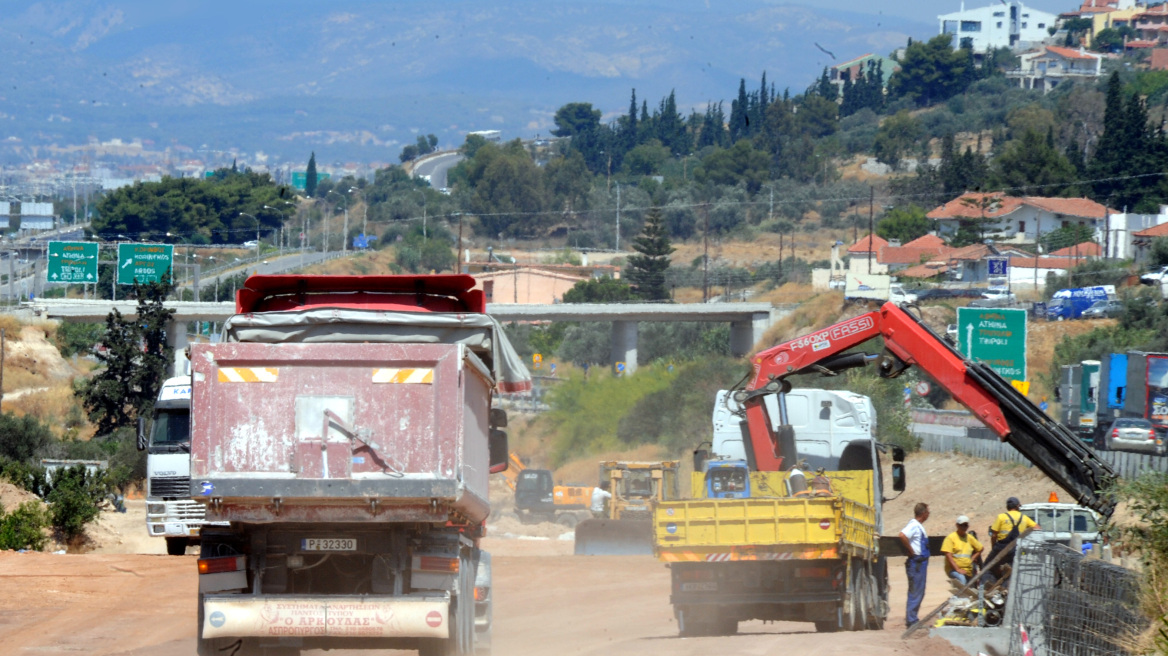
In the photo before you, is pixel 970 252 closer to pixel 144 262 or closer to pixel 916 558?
pixel 144 262

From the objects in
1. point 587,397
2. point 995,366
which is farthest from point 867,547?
point 587,397

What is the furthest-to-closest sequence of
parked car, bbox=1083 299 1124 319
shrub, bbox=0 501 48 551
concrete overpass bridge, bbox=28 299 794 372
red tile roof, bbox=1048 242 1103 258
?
red tile roof, bbox=1048 242 1103 258, concrete overpass bridge, bbox=28 299 794 372, parked car, bbox=1083 299 1124 319, shrub, bbox=0 501 48 551

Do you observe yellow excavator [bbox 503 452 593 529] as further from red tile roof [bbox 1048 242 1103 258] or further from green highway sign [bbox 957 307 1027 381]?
red tile roof [bbox 1048 242 1103 258]

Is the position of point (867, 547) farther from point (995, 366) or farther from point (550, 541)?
point (995, 366)

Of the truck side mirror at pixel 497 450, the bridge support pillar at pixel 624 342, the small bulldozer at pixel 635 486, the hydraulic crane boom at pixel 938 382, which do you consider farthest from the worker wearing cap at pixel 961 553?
the bridge support pillar at pixel 624 342

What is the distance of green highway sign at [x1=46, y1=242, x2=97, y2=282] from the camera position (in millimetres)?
78500

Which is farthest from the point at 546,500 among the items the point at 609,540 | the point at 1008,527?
the point at 1008,527

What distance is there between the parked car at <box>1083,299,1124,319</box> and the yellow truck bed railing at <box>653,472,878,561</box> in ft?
185

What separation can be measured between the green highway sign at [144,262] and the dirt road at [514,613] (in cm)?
5463

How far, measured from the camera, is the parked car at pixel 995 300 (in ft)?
235

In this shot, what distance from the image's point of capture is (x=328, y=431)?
11.2 meters

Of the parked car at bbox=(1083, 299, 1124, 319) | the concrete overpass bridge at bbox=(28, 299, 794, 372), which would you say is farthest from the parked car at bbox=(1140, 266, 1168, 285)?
the concrete overpass bridge at bbox=(28, 299, 794, 372)

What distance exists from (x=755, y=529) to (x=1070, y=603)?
3.82 metres

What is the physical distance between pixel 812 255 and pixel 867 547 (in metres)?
116
